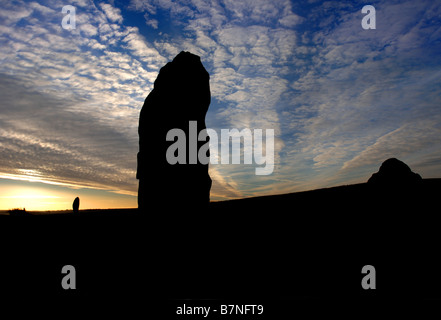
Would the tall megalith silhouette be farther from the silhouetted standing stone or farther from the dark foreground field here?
the silhouetted standing stone

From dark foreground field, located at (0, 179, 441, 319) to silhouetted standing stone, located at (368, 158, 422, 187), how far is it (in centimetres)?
38

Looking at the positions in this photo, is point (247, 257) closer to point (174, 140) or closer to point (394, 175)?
point (174, 140)

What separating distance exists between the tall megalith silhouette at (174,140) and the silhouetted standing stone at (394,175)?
26.2ft

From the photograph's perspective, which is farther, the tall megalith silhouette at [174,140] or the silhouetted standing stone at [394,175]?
the silhouetted standing stone at [394,175]

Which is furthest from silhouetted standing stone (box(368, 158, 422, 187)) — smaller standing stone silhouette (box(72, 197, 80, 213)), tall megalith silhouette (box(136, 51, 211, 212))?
smaller standing stone silhouette (box(72, 197, 80, 213))

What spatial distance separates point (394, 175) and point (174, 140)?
985 cm

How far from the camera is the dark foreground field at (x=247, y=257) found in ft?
20.4

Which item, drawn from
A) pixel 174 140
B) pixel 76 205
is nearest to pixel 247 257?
pixel 174 140

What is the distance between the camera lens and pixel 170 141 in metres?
9.10

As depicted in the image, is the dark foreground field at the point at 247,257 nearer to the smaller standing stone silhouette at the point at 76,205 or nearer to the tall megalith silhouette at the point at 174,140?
the tall megalith silhouette at the point at 174,140

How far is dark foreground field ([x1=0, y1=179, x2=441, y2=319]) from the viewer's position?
245 inches

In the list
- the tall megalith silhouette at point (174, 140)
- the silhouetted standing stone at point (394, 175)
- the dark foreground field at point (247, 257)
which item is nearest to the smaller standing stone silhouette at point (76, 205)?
the dark foreground field at point (247, 257)
